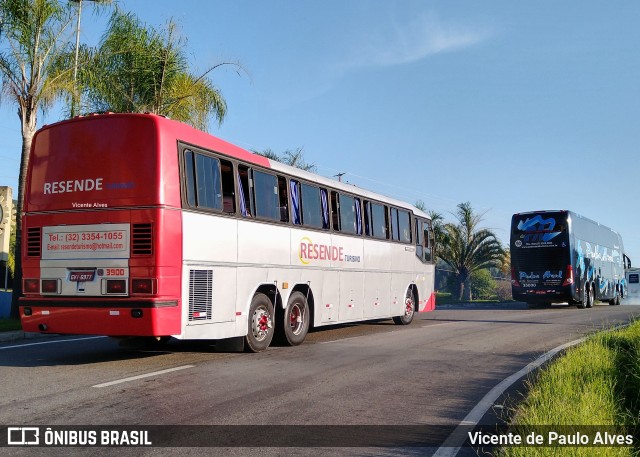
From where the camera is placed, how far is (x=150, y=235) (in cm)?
898

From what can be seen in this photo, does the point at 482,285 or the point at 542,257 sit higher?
the point at 542,257

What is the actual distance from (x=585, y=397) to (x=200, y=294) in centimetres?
549

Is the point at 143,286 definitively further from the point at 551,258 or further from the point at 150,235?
the point at 551,258

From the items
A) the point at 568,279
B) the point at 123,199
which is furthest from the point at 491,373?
the point at 568,279

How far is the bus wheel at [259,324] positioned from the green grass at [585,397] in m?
4.97

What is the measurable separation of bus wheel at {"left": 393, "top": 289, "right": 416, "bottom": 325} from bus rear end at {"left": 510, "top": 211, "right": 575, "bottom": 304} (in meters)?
13.3

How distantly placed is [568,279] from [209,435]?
27.0 metres

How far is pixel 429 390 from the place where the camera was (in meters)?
8.08

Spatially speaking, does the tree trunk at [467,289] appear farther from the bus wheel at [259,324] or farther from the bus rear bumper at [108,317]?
the bus rear bumper at [108,317]

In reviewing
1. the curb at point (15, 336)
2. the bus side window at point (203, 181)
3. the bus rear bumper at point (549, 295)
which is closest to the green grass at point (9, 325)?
the curb at point (15, 336)

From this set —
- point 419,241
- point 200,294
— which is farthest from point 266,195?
point 419,241

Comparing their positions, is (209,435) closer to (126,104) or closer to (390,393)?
(390,393)

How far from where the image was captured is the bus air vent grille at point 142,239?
8.97 m

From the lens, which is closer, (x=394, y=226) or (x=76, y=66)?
(x=394, y=226)
